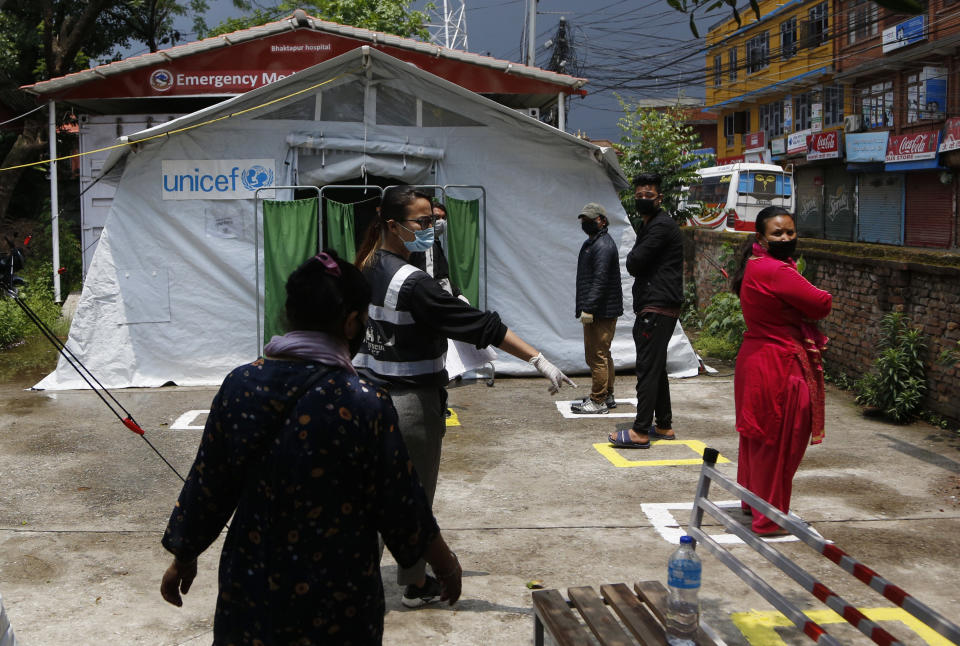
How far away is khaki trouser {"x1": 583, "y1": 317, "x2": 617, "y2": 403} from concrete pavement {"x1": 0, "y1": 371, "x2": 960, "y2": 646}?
351 mm

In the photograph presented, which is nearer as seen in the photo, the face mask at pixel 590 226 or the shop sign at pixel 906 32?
the face mask at pixel 590 226

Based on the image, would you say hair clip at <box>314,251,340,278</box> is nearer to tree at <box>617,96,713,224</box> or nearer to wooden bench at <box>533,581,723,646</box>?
wooden bench at <box>533,581,723,646</box>

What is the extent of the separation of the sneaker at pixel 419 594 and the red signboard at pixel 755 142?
3998 cm

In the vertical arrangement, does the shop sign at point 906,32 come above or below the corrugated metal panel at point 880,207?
above

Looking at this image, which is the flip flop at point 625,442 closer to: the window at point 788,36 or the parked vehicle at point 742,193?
the parked vehicle at point 742,193

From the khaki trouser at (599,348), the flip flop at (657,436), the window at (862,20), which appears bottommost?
the flip flop at (657,436)

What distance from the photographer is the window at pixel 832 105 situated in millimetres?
34750

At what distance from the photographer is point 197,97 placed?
12.6m

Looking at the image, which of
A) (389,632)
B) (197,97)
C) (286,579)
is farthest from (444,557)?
(197,97)

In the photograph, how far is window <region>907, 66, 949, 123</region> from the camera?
1066 inches

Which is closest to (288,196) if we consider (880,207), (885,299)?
(885,299)

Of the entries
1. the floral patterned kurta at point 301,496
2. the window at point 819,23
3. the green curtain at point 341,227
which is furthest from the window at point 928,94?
the floral patterned kurta at point 301,496

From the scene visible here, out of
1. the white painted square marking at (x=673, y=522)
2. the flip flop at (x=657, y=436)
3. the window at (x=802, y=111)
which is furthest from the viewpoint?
the window at (x=802, y=111)

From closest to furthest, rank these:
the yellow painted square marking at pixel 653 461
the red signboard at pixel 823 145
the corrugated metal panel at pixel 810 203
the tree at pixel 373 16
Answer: the yellow painted square marking at pixel 653 461
the tree at pixel 373 16
the red signboard at pixel 823 145
the corrugated metal panel at pixel 810 203
